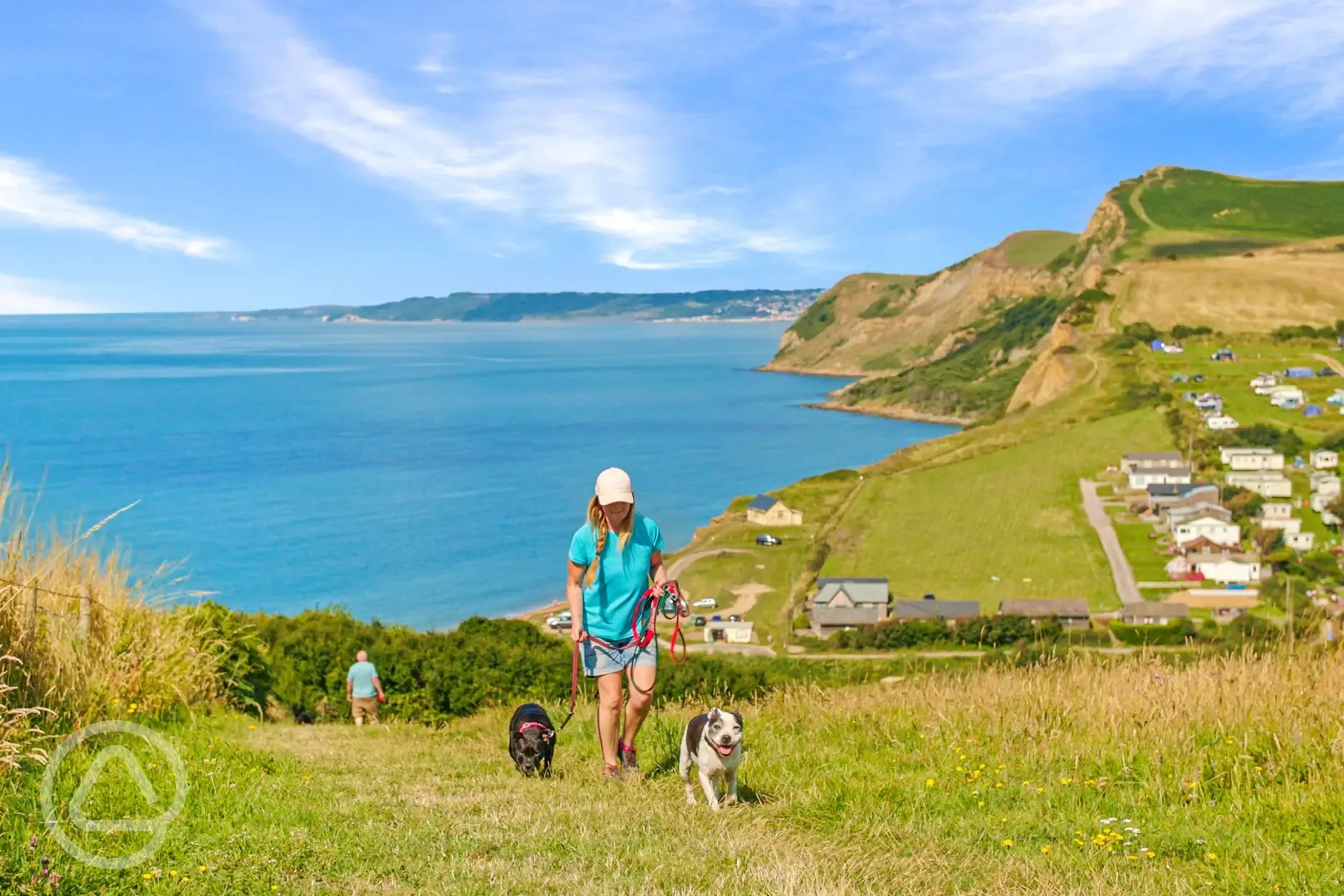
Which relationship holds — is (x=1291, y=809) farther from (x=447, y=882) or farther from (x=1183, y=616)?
(x=1183, y=616)

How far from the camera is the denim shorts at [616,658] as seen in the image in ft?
20.8

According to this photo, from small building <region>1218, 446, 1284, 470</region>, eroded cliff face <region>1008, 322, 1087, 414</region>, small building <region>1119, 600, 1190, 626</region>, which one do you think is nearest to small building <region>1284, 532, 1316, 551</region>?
small building <region>1218, 446, 1284, 470</region>

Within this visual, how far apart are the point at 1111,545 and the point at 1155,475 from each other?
1344 centimetres

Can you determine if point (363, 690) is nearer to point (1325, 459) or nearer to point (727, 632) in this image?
point (727, 632)

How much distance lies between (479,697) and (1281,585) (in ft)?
141

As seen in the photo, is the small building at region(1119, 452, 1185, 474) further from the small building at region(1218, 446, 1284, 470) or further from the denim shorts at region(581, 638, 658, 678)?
the denim shorts at region(581, 638, 658, 678)

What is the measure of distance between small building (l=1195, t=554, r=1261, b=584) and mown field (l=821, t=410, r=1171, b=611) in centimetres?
436

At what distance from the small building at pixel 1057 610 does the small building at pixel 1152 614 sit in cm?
148

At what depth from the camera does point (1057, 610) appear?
4344cm

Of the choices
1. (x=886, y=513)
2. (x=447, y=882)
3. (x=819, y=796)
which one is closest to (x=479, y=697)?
(x=819, y=796)

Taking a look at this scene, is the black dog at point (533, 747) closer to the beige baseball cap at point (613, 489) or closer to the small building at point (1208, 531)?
the beige baseball cap at point (613, 489)

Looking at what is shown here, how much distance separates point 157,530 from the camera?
62562mm

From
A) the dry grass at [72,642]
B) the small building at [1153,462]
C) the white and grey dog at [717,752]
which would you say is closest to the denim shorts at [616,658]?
the white and grey dog at [717,752]

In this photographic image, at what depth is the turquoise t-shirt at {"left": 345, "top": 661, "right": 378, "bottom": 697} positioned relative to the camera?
41.9 feet
